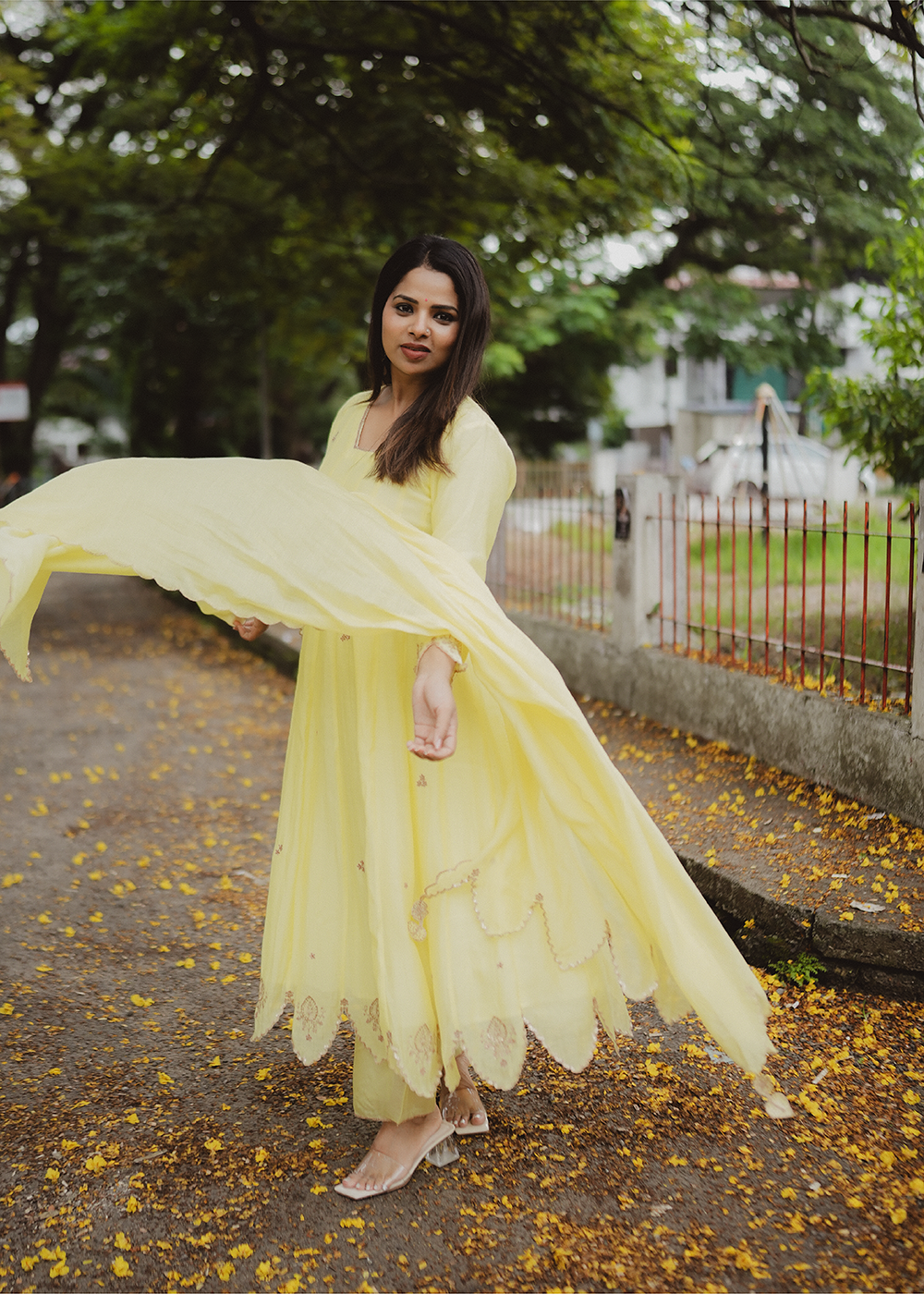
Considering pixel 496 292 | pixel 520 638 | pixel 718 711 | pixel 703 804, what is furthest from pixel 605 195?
pixel 520 638

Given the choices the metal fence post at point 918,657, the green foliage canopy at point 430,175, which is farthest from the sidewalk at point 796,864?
the green foliage canopy at point 430,175

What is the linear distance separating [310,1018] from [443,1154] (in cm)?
45

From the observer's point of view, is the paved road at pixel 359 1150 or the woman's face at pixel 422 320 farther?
the woman's face at pixel 422 320

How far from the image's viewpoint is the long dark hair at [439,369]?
2.55 m

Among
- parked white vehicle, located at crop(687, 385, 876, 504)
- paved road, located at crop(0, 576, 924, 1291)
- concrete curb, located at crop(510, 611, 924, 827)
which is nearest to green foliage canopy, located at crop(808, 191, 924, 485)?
concrete curb, located at crop(510, 611, 924, 827)

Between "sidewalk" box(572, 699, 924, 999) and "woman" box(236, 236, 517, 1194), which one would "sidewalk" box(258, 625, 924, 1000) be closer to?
"sidewalk" box(572, 699, 924, 999)

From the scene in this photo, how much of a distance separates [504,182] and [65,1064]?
8.51 m

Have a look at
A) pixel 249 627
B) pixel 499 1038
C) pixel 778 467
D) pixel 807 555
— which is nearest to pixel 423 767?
pixel 249 627

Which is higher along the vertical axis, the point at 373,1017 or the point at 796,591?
the point at 796,591

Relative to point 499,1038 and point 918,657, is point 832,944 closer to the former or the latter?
point 918,657

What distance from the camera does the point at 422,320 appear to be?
259 centimetres

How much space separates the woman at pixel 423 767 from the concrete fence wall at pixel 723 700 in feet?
8.28

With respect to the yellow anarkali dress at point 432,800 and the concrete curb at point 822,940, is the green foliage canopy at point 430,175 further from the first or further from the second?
the yellow anarkali dress at point 432,800

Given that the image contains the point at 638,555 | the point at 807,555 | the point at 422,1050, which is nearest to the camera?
the point at 422,1050
